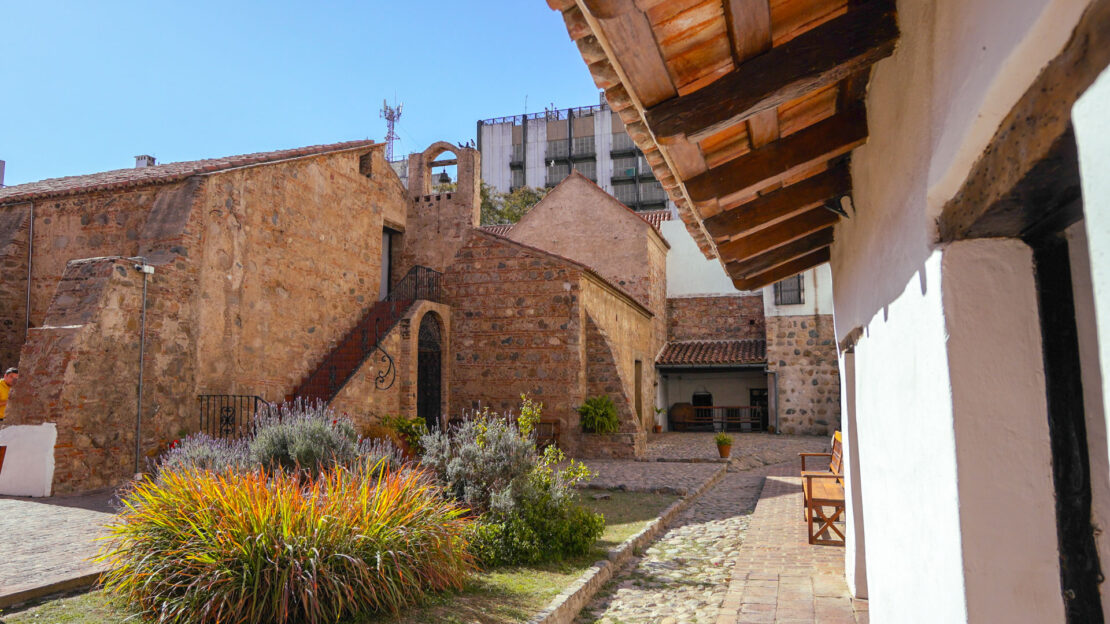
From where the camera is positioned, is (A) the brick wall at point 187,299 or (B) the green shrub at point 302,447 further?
(A) the brick wall at point 187,299

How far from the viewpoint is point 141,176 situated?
41.0 ft

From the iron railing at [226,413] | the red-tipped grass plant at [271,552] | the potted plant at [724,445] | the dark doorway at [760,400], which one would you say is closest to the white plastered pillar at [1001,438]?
the red-tipped grass plant at [271,552]

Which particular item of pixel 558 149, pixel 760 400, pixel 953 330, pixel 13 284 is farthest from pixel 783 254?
pixel 558 149

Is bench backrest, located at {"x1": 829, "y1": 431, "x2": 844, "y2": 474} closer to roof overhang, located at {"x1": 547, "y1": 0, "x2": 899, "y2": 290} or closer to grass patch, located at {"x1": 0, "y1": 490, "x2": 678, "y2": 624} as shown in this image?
grass patch, located at {"x1": 0, "y1": 490, "x2": 678, "y2": 624}

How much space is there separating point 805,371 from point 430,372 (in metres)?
12.5

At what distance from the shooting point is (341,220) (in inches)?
608

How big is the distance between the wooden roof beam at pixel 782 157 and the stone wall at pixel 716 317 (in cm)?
2167

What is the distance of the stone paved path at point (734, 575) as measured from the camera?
5105 mm

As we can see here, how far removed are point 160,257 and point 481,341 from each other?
677cm

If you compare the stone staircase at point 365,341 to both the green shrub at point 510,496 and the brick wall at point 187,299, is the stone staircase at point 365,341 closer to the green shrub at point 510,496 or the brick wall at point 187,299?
the brick wall at point 187,299

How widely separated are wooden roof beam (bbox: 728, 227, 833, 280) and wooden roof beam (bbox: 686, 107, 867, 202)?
6.73ft

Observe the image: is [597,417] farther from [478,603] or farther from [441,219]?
[478,603]

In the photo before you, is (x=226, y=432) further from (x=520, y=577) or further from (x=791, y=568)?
(x=791, y=568)

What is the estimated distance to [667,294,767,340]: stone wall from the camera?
24672mm
